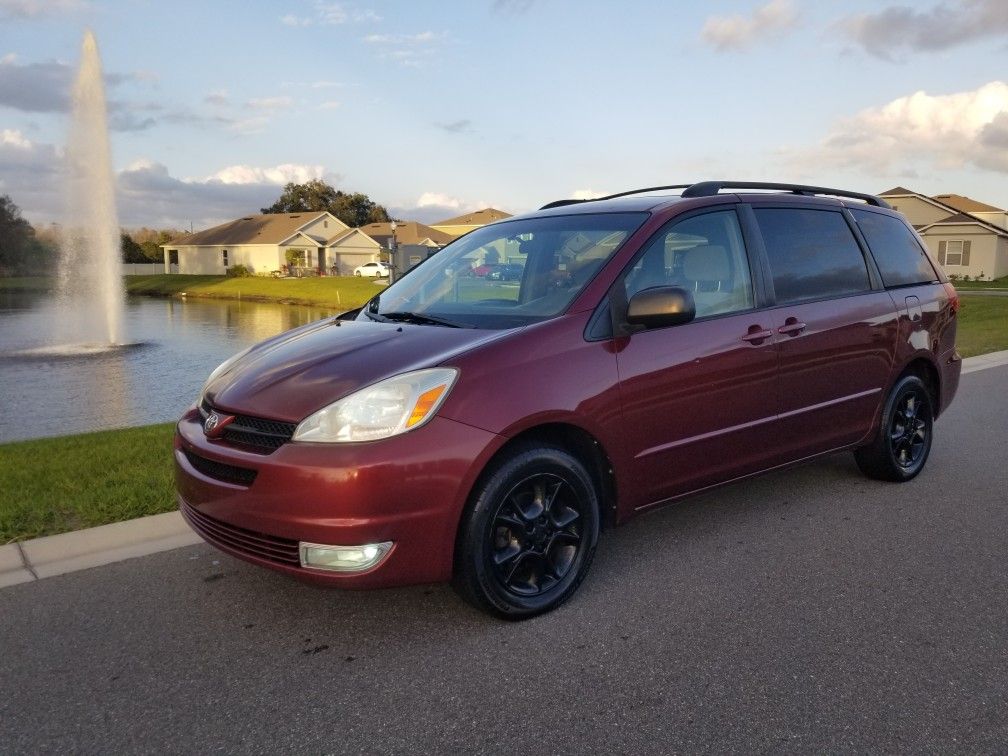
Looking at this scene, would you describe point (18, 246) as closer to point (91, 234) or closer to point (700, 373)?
point (91, 234)

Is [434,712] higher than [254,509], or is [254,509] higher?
[254,509]

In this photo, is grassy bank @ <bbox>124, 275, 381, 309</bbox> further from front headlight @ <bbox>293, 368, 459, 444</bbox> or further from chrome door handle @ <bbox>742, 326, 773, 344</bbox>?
front headlight @ <bbox>293, 368, 459, 444</bbox>

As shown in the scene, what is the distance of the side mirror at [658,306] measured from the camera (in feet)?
12.6

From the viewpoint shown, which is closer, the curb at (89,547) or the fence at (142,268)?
the curb at (89,547)

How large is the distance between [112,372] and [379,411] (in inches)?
533

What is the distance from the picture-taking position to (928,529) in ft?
16.0

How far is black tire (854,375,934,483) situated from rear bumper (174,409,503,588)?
10.7ft

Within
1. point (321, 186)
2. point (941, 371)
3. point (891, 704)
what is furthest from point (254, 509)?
point (321, 186)

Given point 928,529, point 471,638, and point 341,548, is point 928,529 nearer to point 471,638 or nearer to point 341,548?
point 471,638

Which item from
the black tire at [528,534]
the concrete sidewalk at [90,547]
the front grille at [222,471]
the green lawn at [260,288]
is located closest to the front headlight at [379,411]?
the front grille at [222,471]

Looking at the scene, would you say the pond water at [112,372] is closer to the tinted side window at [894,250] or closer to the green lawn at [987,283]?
the tinted side window at [894,250]

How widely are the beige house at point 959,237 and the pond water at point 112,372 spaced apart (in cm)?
4088

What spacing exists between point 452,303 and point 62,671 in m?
2.32

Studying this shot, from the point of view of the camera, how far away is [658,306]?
3850mm
